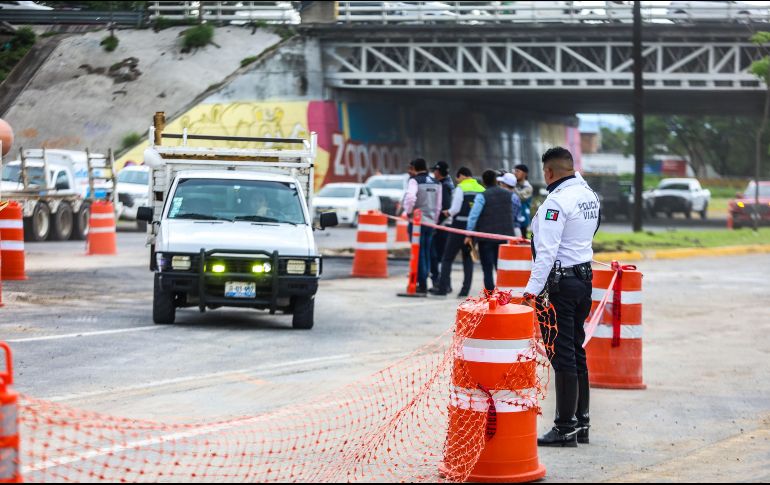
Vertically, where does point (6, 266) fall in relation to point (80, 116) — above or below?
below

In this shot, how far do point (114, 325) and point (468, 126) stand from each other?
60206 millimetres

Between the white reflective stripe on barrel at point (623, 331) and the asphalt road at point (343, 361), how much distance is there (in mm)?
465

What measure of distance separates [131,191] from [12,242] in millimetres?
20373

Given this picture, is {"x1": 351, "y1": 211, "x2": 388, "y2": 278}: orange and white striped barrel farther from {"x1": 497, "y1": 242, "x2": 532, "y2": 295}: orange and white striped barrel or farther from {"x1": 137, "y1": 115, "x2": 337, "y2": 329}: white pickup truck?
{"x1": 497, "y1": 242, "x2": 532, "y2": 295}: orange and white striped barrel

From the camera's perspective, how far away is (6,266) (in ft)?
67.2

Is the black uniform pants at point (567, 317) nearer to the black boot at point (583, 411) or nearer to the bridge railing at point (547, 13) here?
the black boot at point (583, 411)

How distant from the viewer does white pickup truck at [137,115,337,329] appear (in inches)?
574

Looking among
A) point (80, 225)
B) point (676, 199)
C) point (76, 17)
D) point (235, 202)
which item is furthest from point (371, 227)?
→ point (76, 17)

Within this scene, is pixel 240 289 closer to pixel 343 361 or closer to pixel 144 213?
pixel 144 213

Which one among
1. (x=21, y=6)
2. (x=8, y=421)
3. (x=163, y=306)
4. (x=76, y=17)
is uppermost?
(x=21, y=6)

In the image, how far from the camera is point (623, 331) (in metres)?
11.4

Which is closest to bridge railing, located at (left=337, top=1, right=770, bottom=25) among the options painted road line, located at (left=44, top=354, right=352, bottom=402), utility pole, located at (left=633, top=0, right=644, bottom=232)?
utility pole, located at (left=633, top=0, right=644, bottom=232)

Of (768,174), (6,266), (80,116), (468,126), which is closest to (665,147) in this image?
(768,174)

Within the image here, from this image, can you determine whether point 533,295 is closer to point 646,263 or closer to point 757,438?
point 757,438
